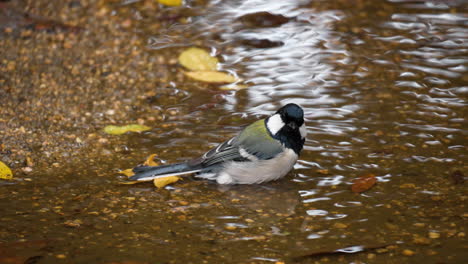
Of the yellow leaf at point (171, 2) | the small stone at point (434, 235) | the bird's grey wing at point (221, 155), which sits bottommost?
the small stone at point (434, 235)

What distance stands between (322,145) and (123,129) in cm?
163

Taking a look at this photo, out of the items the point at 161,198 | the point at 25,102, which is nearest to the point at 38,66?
the point at 25,102

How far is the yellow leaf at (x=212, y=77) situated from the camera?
6168 millimetres

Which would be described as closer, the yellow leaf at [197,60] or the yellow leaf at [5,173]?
the yellow leaf at [5,173]

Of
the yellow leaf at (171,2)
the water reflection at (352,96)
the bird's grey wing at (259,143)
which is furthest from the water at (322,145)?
the yellow leaf at (171,2)

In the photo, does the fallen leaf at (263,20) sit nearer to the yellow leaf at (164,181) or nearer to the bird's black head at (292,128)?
the bird's black head at (292,128)

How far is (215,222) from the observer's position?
13.0 ft

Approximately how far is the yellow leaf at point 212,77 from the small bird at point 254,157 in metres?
→ 1.63

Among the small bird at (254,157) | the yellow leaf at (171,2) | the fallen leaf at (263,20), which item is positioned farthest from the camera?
the yellow leaf at (171,2)

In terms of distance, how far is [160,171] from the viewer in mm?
4363

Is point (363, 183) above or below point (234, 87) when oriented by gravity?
below

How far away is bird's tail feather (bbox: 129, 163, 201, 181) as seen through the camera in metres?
4.34

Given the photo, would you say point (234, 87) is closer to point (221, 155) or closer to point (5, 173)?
point (221, 155)

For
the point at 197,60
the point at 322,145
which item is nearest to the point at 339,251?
the point at 322,145
